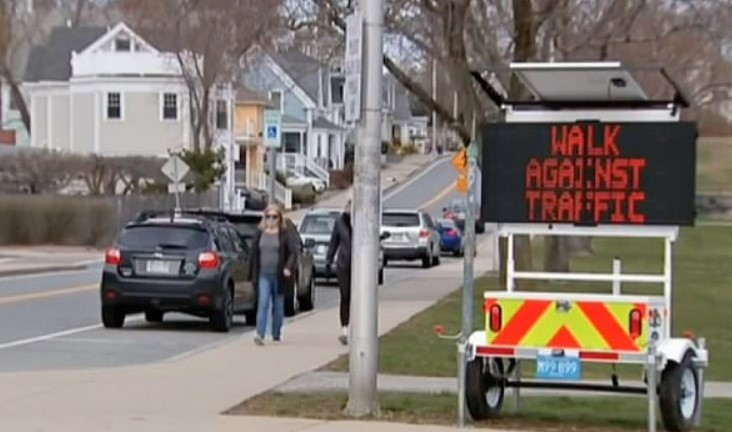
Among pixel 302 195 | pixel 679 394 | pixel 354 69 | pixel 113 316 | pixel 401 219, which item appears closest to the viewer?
pixel 679 394

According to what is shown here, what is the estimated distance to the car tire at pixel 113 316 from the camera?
23781mm

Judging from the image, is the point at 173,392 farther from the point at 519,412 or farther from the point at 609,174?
the point at 609,174

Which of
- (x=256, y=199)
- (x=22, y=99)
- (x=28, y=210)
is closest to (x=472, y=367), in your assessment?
(x=28, y=210)

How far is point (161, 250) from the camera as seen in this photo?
23.8m

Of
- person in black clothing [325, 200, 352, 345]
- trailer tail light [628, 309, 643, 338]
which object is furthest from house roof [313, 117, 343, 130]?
trailer tail light [628, 309, 643, 338]

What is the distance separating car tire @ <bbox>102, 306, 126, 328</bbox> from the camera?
23781 mm

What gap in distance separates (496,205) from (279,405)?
2741 millimetres

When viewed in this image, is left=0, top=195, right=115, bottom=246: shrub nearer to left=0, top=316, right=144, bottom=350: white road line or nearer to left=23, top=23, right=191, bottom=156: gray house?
left=23, top=23, right=191, bottom=156: gray house

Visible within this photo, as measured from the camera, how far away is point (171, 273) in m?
23.6

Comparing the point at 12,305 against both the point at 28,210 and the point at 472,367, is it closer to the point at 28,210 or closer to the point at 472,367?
the point at 472,367

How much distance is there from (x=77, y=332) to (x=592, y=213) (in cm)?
1200

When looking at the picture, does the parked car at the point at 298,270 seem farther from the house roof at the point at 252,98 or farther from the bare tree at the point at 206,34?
the house roof at the point at 252,98

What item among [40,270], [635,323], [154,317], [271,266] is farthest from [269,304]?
[40,270]

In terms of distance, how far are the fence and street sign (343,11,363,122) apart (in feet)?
143
